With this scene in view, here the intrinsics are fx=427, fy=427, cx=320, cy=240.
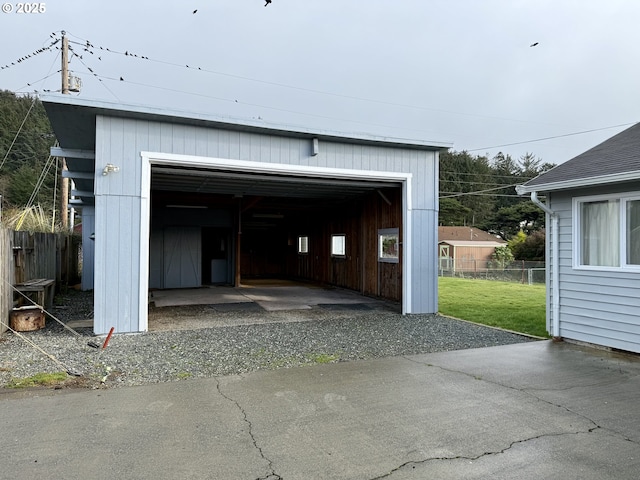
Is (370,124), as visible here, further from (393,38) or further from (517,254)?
(393,38)

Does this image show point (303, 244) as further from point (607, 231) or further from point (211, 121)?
point (607, 231)

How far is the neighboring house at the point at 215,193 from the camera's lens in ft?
22.5

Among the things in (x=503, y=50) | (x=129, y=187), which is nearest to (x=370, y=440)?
(x=129, y=187)

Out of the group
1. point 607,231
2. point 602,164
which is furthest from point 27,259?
point 602,164

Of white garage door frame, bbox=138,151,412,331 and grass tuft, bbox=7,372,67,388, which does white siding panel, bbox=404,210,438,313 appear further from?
grass tuft, bbox=7,372,67,388

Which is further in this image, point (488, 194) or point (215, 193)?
point (488, 194)

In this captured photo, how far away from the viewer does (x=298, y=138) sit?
8227 millimetres

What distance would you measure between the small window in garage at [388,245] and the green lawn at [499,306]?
5.77 ft

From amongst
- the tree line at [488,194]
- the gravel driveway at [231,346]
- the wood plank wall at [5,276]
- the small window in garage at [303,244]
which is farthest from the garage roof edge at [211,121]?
the tree line at [488,194]

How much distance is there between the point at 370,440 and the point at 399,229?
303 inches

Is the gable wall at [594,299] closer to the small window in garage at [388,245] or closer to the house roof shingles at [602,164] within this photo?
the house roof shingles at [602,164]

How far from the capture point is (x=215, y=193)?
1268 centimetres

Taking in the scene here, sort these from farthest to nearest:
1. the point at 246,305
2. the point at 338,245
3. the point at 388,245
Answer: the point at 338,245 → the point at 388,245 → the point at 246,305

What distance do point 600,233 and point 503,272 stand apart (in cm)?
1577
